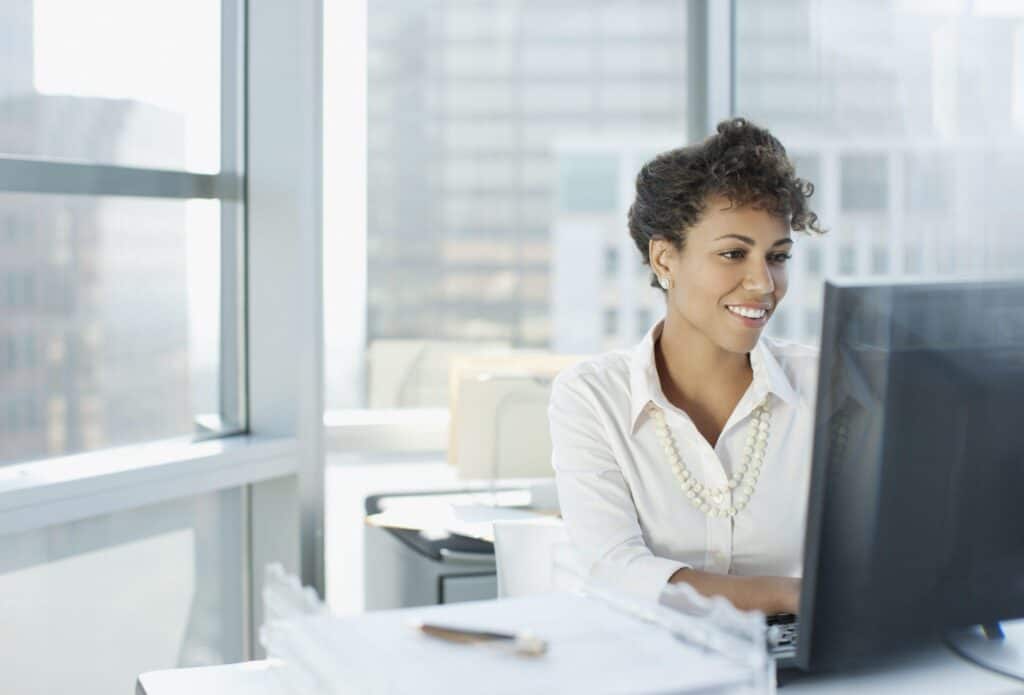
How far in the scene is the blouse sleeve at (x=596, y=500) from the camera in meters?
1.79

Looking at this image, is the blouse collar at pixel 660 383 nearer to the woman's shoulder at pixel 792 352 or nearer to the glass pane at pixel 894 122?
the woman's shoulder at pixel 792 352

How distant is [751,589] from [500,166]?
2392 millimetres

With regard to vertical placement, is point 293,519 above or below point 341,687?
below

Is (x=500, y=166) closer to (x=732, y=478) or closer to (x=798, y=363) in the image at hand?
(x=798, y=363)

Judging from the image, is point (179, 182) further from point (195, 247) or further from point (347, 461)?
point (347, 461)

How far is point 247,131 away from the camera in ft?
10.8

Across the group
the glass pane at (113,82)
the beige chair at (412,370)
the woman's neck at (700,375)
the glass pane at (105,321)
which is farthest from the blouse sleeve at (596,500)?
the beige chair at (412,370)

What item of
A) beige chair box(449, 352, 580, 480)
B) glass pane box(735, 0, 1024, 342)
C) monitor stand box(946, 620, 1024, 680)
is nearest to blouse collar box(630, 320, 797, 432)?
monitor stand box(946, 620, 1024, 680)

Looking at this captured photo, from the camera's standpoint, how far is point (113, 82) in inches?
116

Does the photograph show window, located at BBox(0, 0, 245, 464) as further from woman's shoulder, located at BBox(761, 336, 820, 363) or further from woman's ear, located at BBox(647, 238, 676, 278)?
woman's shoulder, located at BBox(761, 336, 820, 363)

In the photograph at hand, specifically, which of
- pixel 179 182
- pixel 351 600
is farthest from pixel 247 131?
pixel 351 600

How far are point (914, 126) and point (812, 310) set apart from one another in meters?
0.65

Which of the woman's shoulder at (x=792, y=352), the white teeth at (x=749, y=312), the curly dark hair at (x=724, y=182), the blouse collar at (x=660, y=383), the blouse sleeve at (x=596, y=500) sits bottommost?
the blouse sleeve at (x=596, y=500)

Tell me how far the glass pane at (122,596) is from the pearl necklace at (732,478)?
142 centimetres
